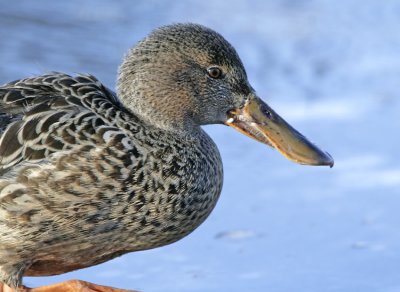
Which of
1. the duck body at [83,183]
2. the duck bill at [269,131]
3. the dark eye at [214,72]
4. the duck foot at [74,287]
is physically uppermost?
the dark eye at [214,72]

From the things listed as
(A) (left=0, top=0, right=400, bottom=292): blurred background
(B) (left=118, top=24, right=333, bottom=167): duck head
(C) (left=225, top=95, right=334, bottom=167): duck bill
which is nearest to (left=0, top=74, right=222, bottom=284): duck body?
(B) (left=118, top=24, right=333, bottom=167): duck head

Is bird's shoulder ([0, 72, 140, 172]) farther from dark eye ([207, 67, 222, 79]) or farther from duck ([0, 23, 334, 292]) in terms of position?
dark eye ([207, 67, 222, 79])

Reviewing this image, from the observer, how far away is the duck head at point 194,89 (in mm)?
6238

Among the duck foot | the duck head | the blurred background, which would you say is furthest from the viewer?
the blurred background

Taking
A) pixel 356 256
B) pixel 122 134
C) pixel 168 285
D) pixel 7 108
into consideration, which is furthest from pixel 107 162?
pixel 356 256

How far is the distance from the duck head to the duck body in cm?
13

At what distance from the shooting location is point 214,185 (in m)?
6.32

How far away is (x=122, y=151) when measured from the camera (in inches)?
232

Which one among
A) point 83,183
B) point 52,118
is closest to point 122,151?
point 83,183

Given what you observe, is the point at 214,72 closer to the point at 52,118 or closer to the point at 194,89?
the point at 194,89

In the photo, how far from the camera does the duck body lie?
582cm

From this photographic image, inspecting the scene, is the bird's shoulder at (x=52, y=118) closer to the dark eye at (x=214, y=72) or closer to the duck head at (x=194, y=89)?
the duck head at (x=194, y=89)

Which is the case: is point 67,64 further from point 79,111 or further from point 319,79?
point 79,111

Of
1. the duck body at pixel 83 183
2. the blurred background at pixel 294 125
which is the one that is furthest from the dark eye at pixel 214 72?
the blurred background at pixel 294 125
